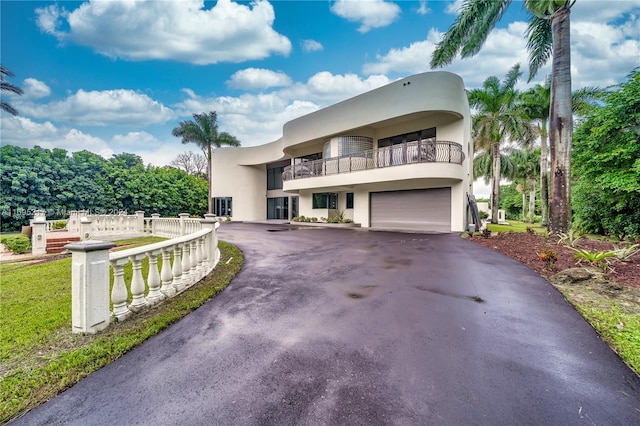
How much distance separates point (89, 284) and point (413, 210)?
15.1 metres

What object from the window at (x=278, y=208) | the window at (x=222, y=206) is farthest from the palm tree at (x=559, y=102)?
the window at (x=222, y=206)

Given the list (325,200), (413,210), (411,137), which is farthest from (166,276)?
(325,200)

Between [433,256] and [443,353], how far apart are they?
5205 millimetres

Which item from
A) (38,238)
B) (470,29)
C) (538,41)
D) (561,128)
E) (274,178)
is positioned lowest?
(38,238)

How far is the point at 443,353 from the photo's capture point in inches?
102

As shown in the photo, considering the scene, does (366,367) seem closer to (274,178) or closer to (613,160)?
(613,160)

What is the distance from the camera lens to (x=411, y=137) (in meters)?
15.5

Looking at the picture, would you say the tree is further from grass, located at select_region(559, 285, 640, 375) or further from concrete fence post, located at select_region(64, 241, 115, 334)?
grass, located at select_region(559, 285, 640, 375)

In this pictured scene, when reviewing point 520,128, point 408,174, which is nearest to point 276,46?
point 408,174

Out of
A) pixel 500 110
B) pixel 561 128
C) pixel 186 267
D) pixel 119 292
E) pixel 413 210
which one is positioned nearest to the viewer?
pixel 119 292

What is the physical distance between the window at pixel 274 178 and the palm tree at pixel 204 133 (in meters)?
6.13

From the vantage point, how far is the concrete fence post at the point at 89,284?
2.78 metres

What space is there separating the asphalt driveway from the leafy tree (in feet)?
29.3

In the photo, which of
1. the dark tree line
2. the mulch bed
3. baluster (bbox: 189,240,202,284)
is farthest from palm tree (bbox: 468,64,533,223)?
the dark tree line
